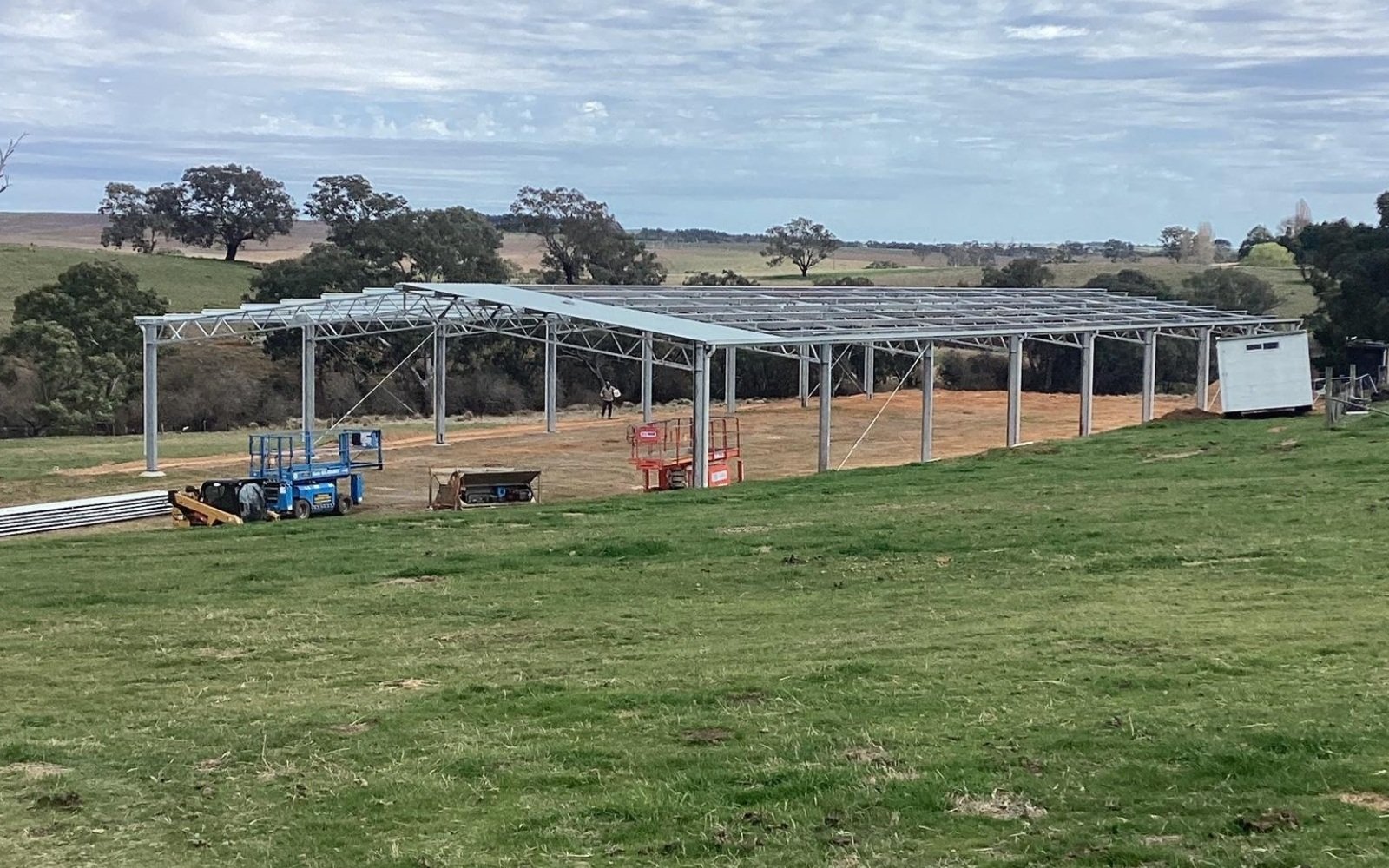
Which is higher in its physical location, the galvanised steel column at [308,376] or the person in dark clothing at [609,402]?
the galvanised steel column at [308,376]

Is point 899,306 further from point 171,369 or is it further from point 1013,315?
point 171,369

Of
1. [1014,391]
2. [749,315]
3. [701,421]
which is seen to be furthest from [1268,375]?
[701,421]

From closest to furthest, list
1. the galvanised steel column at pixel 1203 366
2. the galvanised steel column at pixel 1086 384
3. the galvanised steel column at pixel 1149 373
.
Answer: the galvanised steel column at pixel 1086 384, the galvanised steel column at pixel 1149 373, the galvanised steel column at pixel 1203 366

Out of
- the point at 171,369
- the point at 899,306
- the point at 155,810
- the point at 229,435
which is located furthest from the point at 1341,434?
the point at 171,369

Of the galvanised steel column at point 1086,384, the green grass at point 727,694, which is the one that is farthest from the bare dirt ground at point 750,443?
the green grass at point 727,694

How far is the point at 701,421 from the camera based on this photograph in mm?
26172

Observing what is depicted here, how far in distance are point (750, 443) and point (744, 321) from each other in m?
8.73

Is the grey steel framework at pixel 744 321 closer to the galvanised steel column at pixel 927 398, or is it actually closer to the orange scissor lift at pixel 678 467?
the galvanised steel column at pixel 927 398

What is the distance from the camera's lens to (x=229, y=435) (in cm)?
4400

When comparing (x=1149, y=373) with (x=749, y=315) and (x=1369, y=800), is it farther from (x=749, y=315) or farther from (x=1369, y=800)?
(x=1369, y=800)

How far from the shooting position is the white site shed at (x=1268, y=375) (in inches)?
1364

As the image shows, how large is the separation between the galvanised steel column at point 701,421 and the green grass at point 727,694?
697cm

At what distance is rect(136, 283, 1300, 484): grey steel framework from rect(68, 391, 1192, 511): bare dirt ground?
1313 mm

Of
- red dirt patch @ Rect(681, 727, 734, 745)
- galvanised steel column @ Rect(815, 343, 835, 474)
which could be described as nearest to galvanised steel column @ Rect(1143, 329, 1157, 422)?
galvanised steel column @ Rect(815, 343, 835, 474)
